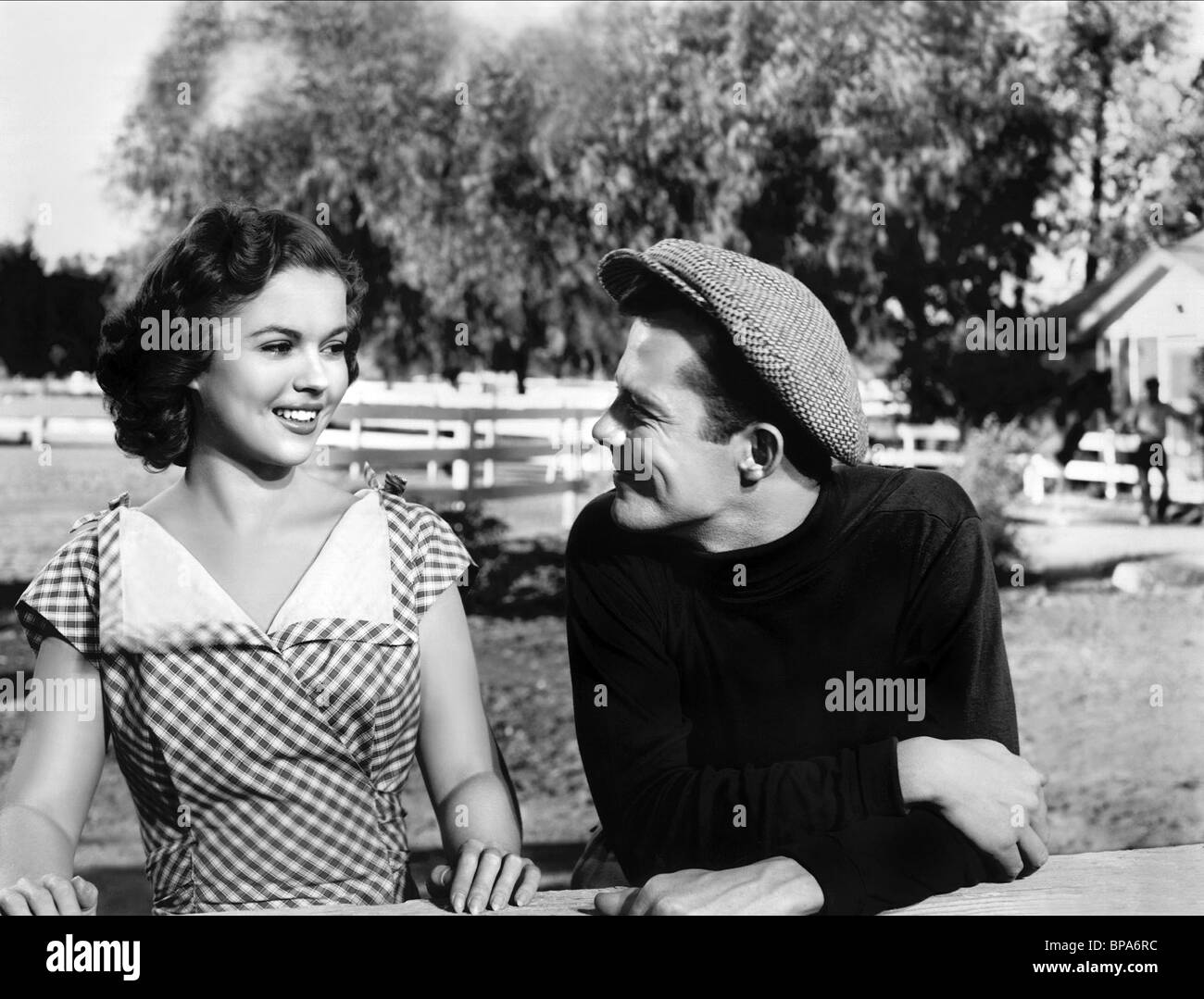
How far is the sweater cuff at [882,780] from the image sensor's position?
2.26 meters

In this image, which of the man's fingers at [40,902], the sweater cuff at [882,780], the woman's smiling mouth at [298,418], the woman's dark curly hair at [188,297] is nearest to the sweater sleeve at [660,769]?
the sweater cuff at [882,780]

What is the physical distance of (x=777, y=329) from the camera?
7.59 ft

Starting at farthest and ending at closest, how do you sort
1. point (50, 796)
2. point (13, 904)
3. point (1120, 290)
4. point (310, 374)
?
point (1120, 290), point (310, 374), point (50, 796), point (13, 904)

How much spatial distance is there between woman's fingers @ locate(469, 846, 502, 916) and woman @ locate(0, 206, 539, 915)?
0.15 ft

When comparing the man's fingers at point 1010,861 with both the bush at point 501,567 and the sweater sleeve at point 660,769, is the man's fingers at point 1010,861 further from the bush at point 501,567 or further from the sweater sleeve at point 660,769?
the bush at point 501,567

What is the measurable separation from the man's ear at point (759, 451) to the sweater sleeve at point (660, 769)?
0.26 metres

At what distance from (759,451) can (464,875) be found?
861mm

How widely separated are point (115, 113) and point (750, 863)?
6.73ft

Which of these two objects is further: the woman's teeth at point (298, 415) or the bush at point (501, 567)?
the bush at point (501, 567)

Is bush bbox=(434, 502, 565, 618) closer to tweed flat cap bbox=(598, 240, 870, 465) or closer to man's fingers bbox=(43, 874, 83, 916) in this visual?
tweed flat cap bbox=(598, 240, 870, 465)

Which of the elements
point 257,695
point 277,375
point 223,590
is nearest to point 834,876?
point 257,695

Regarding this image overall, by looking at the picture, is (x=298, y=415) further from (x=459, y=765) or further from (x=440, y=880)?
(x=440, y=880)

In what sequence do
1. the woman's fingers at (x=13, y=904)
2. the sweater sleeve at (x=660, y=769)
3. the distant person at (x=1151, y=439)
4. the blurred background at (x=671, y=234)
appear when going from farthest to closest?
1. the distant person at (x=1151, y=439)
2. the blurred background at (x=671, y=234)
3. the sweater sleeve at (x=660, y=769)
4. the woman's fingers at (x=13, y=904)
